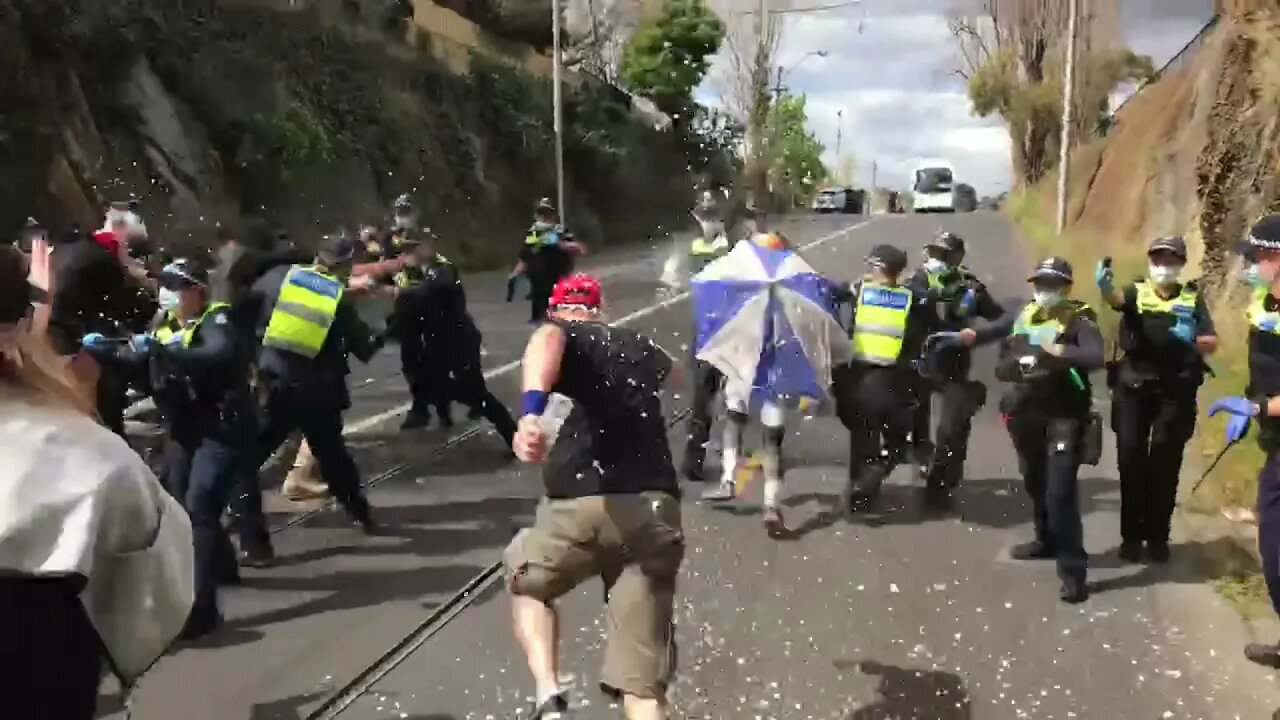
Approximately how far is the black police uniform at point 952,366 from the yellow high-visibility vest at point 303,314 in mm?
3527

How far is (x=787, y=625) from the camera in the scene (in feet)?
19.9

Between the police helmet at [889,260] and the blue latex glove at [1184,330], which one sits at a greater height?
the police helmet at [889,260]

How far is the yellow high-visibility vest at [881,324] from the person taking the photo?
7.51m

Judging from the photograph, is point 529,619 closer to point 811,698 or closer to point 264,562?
point 811,698

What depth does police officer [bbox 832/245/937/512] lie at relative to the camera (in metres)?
7.53

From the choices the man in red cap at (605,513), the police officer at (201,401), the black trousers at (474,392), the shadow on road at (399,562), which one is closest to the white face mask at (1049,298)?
the man in red cap at (605,513)

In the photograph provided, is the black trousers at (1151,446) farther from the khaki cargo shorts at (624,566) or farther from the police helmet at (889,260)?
the khaki cargo shorts at (624,566)

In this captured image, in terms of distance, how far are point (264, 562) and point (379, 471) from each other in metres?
2.35

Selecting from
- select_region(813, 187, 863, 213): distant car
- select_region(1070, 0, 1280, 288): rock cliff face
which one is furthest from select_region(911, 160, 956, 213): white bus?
select_region(1070, 0, 1280, 288): rock cliff face

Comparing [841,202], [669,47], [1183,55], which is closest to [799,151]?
[841,202]

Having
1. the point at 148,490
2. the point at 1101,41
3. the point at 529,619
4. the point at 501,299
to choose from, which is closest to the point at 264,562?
the point at 529,619

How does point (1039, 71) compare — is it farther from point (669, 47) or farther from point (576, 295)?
point (576, 295)

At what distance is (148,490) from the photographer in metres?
2.54

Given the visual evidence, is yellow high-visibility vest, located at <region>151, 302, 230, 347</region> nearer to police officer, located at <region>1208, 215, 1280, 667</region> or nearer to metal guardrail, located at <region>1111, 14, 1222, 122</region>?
police officer, located at <region>1208, 215, 1280, 667</region>
